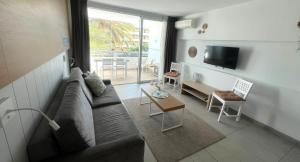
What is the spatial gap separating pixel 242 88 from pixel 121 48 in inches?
158

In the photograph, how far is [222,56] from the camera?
10.2 ft

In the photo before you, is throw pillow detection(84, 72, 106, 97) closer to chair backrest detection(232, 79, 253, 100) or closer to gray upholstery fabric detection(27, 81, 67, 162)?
gray upholstery fabric detection(27, 81, 67, 162)

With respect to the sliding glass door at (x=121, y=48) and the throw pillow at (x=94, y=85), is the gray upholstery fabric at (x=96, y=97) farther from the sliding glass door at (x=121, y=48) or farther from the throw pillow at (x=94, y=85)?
the sliding glass door at (x=121, y=48)

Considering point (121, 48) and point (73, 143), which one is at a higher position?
point (121, 48)

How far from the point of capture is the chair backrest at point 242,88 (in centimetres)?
261

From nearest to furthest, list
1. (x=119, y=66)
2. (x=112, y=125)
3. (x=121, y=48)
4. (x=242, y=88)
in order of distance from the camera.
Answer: (x=112, y=125) → (x=242, y=88) → (x=119, y=66) → (x=121, y=48)

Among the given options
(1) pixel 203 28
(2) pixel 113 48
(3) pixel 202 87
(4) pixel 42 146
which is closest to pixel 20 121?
(4) pixel 42 146

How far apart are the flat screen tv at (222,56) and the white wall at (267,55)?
14cm

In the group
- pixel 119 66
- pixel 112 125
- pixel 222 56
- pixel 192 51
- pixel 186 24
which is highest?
pixel 186 24

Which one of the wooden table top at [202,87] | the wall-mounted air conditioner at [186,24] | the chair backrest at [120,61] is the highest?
the wall-mounted air conditioner at [186,24]

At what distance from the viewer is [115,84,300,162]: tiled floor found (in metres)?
1.83

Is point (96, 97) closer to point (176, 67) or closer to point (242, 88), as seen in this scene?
point (242, 88)

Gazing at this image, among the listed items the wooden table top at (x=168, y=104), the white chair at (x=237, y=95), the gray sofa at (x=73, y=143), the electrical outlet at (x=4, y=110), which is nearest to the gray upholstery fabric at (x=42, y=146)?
the gray sofa at (x=73, y=143)

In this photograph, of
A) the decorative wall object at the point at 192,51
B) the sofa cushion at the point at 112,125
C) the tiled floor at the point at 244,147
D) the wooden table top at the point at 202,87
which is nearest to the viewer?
the sofa cushion at the point at 112,125
